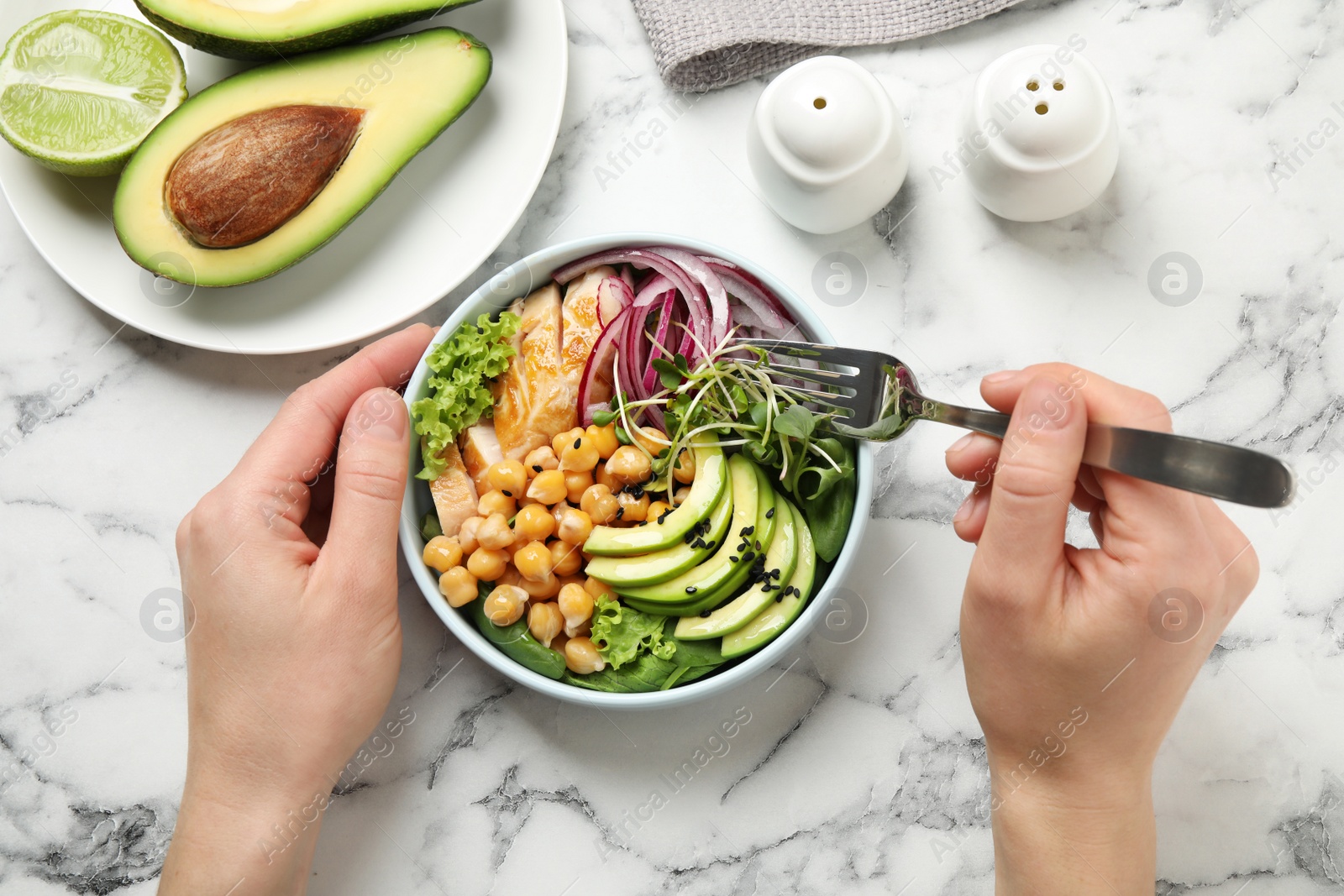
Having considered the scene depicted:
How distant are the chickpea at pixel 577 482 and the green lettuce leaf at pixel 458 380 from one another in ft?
0.65

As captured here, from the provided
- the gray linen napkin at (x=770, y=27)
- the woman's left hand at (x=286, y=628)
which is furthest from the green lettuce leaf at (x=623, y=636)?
the gray linen napkin at (x=770, y=27)

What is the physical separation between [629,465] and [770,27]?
919 millimetres

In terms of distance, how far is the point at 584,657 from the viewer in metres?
1.56

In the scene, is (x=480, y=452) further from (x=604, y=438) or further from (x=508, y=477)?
(x=604, y=438)

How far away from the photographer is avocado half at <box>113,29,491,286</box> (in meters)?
1.70

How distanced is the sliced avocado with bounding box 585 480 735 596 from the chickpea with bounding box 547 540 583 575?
0.05m

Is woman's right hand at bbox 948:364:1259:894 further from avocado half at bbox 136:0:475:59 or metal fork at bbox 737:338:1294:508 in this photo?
avocado half at bbox 136:0:475:59

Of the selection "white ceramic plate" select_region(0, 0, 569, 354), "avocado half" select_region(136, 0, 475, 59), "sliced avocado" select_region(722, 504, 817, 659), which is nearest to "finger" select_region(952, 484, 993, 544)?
"sliced avocado" select_region(722, 504, 817, 659)

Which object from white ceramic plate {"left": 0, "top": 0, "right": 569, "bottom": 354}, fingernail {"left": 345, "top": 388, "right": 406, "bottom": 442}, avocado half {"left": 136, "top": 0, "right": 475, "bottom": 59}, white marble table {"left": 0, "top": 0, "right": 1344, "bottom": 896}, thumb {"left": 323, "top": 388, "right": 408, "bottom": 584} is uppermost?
avocado half {"left": 136, "top": 0, "right": 475, "bottom": 59}

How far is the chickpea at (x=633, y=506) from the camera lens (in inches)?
62.8

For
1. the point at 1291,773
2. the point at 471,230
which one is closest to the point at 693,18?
the point at 471,230

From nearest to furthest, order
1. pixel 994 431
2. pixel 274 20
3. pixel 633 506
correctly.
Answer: pixel 994 431 < pixel 633 506 < pixel 274 20

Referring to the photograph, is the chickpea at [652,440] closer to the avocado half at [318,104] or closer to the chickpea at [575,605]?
the chickpea at [575,605]

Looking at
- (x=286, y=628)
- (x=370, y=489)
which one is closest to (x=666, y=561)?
(x=370, y=489)
